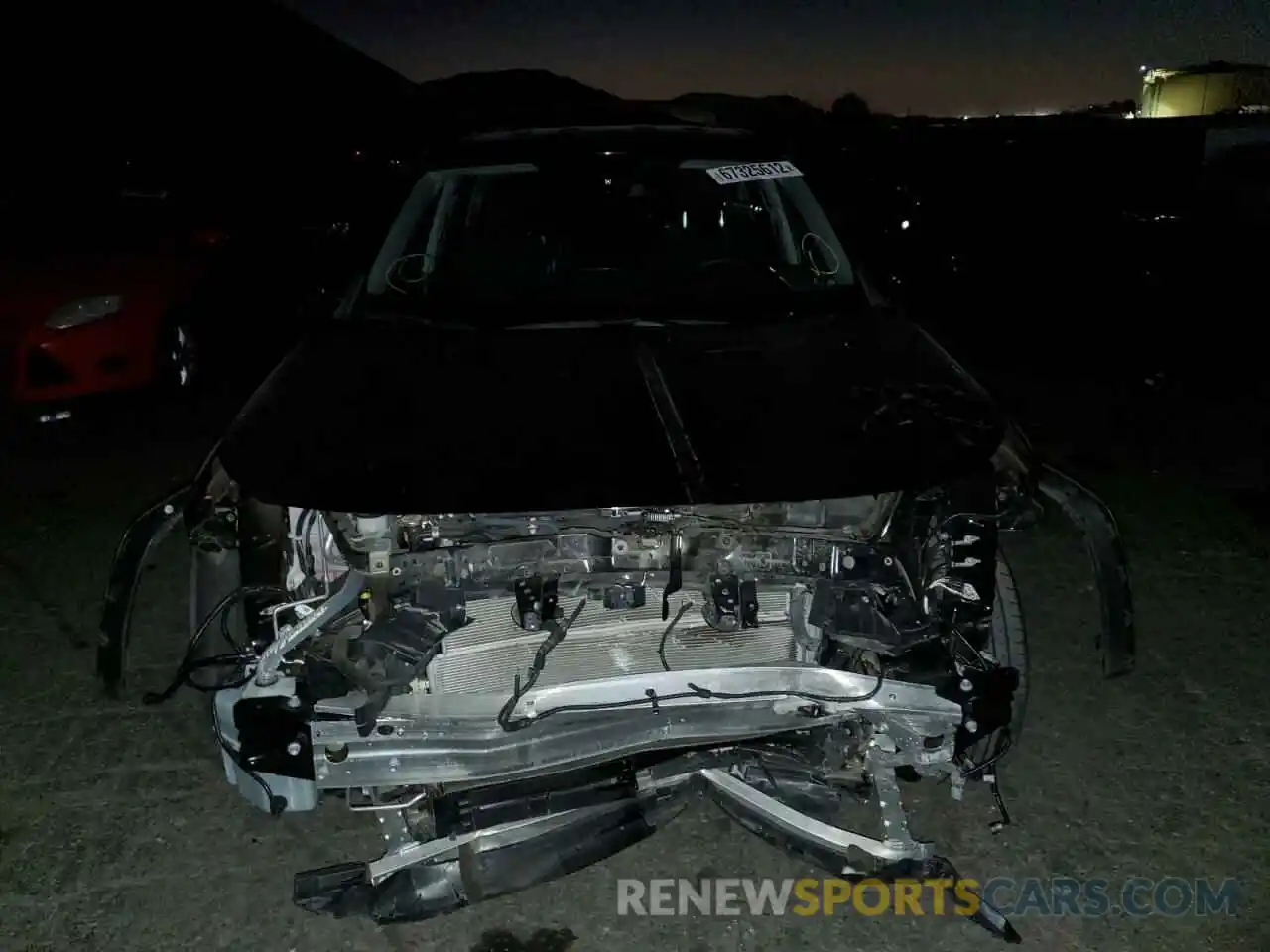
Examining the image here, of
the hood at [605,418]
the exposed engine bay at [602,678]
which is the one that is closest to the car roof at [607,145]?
the hood at [605,418]

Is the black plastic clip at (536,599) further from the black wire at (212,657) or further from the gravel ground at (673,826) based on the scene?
the gravel ground at (673,826)

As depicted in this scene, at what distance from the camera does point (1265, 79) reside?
869 inches

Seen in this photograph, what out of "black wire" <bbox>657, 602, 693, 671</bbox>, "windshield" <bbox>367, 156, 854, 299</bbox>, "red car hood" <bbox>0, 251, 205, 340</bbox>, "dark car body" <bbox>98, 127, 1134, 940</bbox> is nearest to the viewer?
"dark car body" <bbox>98, 127, 1134, 940</bbox>

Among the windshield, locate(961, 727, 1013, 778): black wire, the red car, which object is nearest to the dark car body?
locate(961, 727, 1013, 778): black wire

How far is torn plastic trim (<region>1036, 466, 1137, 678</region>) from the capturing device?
276 cm

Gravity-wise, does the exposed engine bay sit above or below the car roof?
below

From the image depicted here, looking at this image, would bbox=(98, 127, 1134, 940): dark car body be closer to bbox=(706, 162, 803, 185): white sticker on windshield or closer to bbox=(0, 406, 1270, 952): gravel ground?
bbox=(0, 406, 1270, 952): gravel ground

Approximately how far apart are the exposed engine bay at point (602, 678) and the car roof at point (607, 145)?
A: 182cm

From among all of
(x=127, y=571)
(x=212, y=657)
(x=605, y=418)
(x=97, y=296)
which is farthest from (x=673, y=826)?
(x=97, y=296)

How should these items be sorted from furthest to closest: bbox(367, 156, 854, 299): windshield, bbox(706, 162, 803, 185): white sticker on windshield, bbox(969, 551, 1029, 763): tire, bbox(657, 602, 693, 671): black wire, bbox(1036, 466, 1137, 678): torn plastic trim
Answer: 1. bbox(706, 162, 803, 185): white sticker on windshield
2. bbox(367, 156, 854, 299): windshield
3. bbox(969, 551, 1029, 763): tire
4. bbox(1036, 466, 1137, 678): torn plastic trim
5. bbox(657, 602, 693, 671): black wire

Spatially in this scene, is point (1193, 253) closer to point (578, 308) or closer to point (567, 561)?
point (578, 308)

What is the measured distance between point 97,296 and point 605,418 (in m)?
4.98

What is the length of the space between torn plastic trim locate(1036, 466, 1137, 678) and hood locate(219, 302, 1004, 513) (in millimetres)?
285

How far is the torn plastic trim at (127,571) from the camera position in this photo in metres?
2.79
